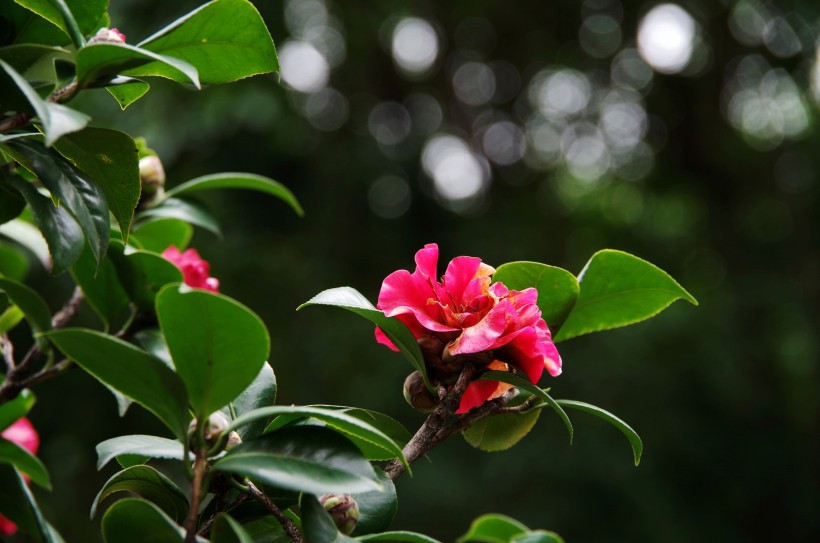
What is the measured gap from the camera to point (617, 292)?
78 cm

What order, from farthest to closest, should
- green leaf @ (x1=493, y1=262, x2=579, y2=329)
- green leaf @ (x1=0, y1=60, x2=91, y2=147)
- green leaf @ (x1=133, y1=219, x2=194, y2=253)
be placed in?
green leaf @ (x1=133, y1=219, x2=194, y2=253)
green leaf @ (x1=493, y1=262, x2=579, y2=329)
green leaf @ (x1=0, y1=60, x2=91, y2=147)

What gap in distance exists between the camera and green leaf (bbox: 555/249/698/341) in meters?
0.76

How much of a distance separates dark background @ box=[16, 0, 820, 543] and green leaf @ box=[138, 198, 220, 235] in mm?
2448

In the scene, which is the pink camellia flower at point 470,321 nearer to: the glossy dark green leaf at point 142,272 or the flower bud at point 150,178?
the glossy dark green leaf at point 142,272

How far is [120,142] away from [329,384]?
3942mm

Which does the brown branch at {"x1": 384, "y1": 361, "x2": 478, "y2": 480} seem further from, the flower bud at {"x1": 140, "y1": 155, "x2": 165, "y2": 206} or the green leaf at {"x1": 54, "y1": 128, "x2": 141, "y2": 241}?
the flower bud at {"x1": 140, "y1": 155, "x2": 165, "y2": 206}

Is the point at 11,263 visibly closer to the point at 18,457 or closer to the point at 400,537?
the point at 18,457

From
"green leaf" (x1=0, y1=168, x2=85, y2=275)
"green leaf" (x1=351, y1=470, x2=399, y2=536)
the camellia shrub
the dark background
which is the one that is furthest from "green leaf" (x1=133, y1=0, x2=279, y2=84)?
the dark background

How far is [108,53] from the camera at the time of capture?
0.61 meters

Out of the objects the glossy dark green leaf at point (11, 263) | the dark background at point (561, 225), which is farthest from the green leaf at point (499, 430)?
the dark background at point (561, 225)

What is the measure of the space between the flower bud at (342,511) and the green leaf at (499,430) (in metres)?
0.18

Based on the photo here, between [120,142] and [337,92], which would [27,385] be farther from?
[337,92]

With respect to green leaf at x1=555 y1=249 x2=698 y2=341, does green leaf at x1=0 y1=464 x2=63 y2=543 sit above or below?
below

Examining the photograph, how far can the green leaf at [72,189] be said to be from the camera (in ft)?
2.09
